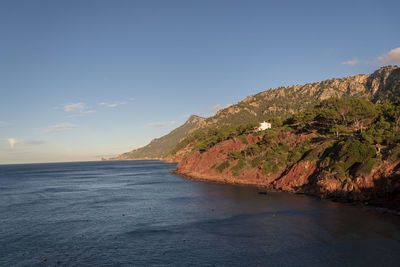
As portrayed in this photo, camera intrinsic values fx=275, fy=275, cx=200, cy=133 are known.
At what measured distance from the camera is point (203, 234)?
124ft

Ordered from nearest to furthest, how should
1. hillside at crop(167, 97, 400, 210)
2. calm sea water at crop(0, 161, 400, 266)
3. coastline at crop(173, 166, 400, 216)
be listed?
calm sea water at crop(0, 161, 400, 266) → coastline at crop(173, 166, 400, 216) → hillside at crop(167, 97, 400, 210)

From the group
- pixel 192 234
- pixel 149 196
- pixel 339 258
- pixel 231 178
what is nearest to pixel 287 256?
pixel 339 258

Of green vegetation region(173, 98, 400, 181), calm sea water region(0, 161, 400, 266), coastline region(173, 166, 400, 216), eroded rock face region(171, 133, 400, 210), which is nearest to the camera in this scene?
calm sea water region(0, 161, 400, 266)

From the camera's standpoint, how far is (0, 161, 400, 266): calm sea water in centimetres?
2950

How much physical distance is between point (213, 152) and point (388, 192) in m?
79.0

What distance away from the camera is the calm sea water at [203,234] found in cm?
2950

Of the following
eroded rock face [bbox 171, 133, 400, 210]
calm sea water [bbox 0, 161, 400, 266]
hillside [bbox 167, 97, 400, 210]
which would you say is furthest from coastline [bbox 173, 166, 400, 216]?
calm sea water [bbox 0, 161, 400, 266]

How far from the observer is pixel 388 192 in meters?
47.7

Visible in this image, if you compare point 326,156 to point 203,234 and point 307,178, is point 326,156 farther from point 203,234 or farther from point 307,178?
point 203,234

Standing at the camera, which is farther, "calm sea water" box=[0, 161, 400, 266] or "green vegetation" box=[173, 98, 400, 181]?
"green vegetation" box=[173, 98, 400, 181]

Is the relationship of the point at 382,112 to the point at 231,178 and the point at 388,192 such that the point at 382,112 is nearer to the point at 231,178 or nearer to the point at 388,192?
the point at 388,192

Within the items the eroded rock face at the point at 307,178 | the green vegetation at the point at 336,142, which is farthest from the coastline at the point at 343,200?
the green vegetation at the point at 336,142

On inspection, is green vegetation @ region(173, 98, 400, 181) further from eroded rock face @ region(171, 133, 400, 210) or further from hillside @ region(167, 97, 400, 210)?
eroded rock face @ region(171, 133, 400, 210)

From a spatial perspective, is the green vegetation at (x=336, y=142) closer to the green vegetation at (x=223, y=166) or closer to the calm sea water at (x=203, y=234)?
the green vegetation at (x=223, y=166)
